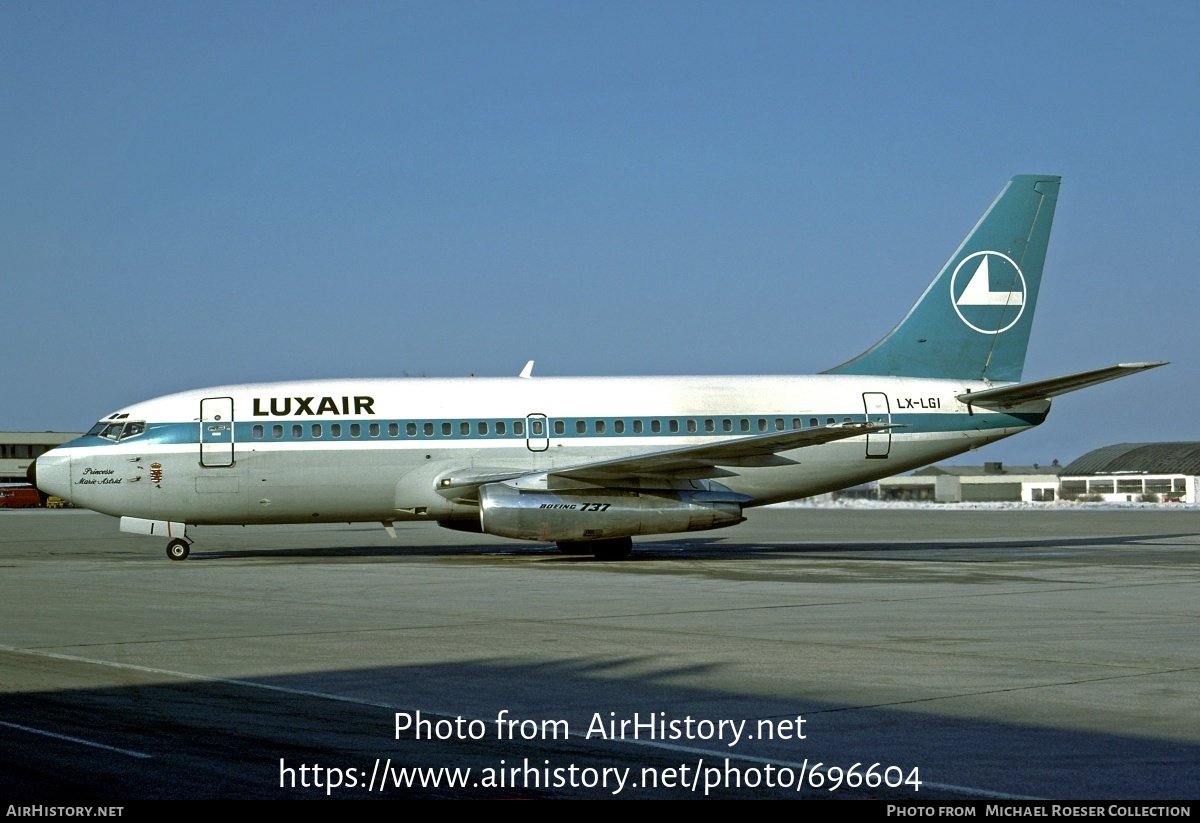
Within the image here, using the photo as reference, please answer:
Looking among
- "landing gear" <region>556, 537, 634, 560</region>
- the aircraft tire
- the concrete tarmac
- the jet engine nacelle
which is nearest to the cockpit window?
the concrete tarmac

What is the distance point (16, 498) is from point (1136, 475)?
8001cm

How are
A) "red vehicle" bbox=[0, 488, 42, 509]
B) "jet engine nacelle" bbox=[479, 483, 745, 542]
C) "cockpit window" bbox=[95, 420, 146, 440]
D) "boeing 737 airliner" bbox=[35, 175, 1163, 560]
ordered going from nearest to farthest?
"jet engine nacelle" bbox=[479, 483, 745, 542] < "boeing 737 airliner" bbox=[35, 175, 1163, 560] < "cockpit window" bbox=[95, 420, 146, 440] < "red vehicle" bbox=[0, 488, 42, 509]

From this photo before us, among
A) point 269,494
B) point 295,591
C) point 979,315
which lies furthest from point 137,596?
point 979,315

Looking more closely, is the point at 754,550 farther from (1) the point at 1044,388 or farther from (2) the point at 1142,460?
(2) the point at 1142,460

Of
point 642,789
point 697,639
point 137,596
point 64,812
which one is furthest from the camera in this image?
point 137,596

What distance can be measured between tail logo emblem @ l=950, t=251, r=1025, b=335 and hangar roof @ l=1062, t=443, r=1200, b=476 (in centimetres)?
7967

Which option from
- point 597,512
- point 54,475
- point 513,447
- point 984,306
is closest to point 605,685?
point 597,512

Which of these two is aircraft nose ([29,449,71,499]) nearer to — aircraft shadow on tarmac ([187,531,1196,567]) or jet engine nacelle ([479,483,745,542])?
aircraft shadow on tarmac ([187,531,1196,567])

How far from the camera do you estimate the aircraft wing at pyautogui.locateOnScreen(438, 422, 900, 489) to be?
2248 cm

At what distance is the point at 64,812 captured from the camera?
18.3 ft

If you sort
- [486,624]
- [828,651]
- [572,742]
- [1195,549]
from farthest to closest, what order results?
[1195,549] < [486,624] < [828,651] < [572,742]

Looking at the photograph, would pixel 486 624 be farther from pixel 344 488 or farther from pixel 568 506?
pixel 344 488

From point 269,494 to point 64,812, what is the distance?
1991cm

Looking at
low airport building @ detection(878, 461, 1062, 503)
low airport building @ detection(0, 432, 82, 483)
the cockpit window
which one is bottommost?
low airport building @ detection(878, 461, 1062, 503)
